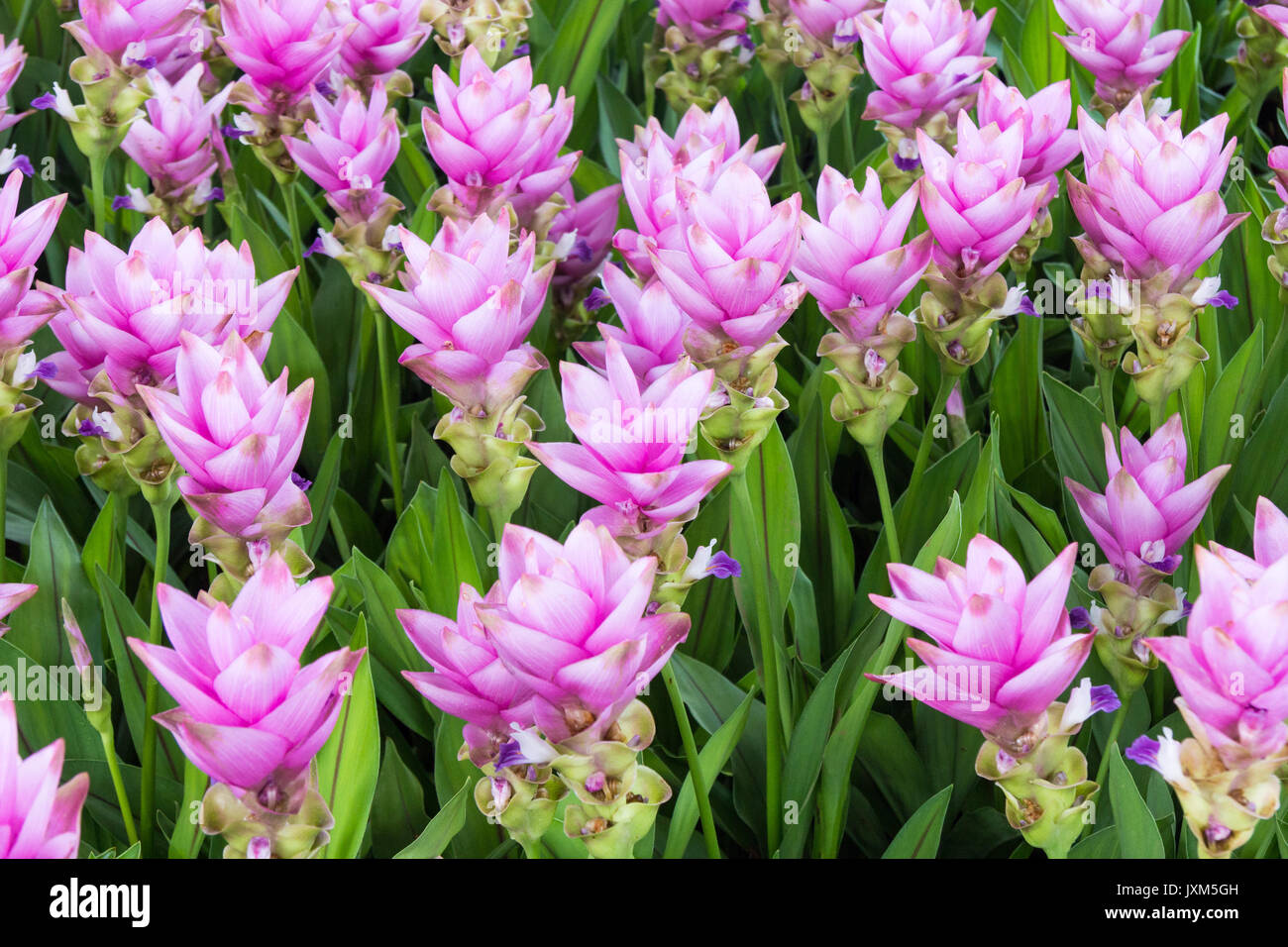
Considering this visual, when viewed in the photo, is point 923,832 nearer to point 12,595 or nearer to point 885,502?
point 885,502

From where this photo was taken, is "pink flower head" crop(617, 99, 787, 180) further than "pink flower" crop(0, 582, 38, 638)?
Yes

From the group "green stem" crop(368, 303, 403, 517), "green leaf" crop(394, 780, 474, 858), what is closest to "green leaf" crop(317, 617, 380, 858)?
"green leaf" crop(394, 780, 474, 858)

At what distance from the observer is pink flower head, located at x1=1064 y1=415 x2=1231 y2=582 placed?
1.39 m

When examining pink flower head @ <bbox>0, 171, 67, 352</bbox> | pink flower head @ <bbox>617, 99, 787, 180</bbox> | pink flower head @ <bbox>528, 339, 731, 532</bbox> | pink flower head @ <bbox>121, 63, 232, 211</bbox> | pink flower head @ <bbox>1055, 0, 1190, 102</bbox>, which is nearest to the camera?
pink flower head @ <bbox>528, 339, 731, 532</bbox>

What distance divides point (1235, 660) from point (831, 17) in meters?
1.47

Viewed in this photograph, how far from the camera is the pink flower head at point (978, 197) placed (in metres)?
1.44

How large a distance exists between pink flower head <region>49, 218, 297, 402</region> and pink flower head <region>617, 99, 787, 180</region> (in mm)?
494

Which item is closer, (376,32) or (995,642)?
(995,642)

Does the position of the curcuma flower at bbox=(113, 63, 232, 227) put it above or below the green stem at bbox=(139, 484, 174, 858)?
above

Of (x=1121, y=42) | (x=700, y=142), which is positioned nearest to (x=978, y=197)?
(x=700, y=142)

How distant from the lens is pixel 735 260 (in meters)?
1.29

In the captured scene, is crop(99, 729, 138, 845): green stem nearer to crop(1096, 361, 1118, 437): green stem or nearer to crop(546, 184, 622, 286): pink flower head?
crop(546, 184, 622, 286): pink flower head

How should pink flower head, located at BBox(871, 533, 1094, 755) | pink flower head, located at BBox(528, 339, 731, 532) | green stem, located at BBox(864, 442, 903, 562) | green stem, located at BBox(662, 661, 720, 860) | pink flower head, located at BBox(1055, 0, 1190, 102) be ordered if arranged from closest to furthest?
pink flower head, located at BBox(871, 533, 1094, 755) < pink flower head, located at BBox(528, 339, 731, 532) < green stem, located at BBox(662, 661, 720, 860) < green stem, located at BBox(864, 442, 903, 562) < pink flower head, located at BBox(1055, 0, 1190, 102)
